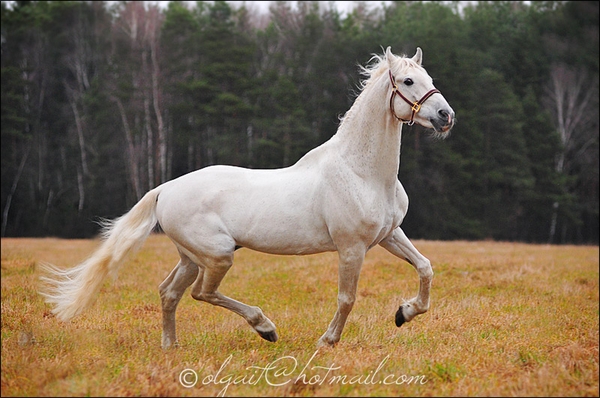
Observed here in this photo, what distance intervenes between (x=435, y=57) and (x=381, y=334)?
3017cm

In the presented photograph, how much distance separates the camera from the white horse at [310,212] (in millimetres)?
5832

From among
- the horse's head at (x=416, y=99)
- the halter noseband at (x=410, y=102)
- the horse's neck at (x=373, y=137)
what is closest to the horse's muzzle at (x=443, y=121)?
the horse's head at (x=416, y=99)

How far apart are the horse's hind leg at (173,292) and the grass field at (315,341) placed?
0.68 ft

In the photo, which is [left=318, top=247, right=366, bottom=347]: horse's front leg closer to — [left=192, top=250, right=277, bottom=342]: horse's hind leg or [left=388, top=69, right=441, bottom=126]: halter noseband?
[left=192, top=250, right=277, bottom=342]: horse's hind leg

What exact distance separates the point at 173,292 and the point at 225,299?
1.86 ft

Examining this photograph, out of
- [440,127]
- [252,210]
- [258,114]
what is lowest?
[258,114]

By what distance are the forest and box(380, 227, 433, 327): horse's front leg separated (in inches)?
1031

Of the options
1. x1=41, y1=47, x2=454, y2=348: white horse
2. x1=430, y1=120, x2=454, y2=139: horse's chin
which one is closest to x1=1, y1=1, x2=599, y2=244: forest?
x1=41, y1=47, x2=454, y2=348: white horse

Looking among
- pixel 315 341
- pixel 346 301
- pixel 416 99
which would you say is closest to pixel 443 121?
pixel 416 99

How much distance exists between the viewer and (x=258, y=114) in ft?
115

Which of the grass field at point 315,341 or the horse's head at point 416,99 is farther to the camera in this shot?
the horse's head at point 416,99

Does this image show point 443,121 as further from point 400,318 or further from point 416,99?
point 400,318

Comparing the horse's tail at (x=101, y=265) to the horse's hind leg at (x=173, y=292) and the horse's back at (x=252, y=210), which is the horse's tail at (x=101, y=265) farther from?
the horse's hind leg at (x=173, y=292)

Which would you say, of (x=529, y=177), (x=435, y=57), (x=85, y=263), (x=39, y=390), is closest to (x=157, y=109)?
(x=435, y=57)
